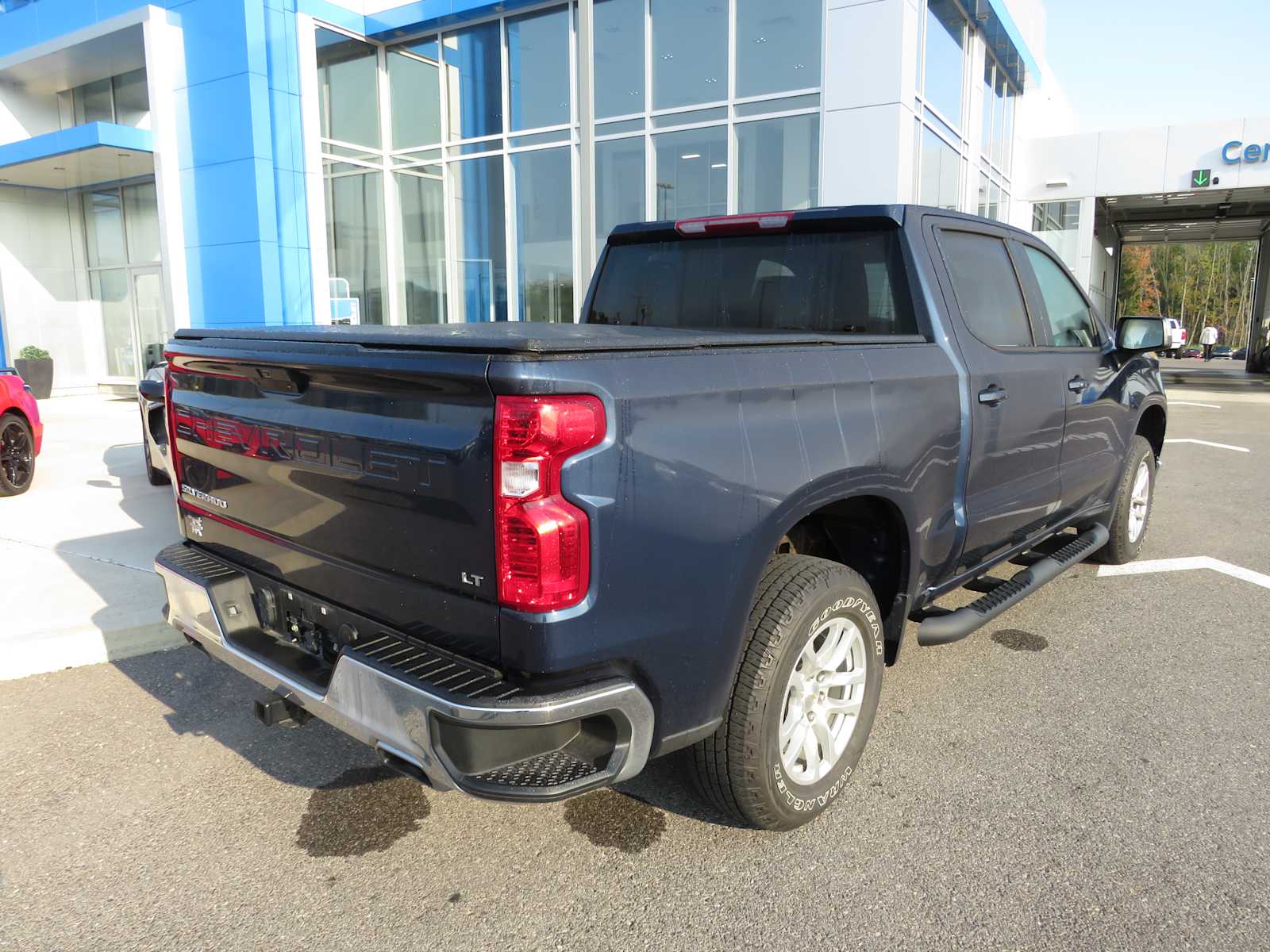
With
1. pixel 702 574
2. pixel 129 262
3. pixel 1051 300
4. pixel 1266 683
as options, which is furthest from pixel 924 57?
pixel 129 262

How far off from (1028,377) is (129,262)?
20.2 m

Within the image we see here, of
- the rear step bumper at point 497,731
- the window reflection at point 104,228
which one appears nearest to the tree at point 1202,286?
the window reflection at point 104,228

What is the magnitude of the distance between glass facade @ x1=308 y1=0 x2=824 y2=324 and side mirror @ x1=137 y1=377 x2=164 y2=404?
665 centimetres

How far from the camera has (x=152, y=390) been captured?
7.47 meters

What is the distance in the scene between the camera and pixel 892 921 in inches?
99.1

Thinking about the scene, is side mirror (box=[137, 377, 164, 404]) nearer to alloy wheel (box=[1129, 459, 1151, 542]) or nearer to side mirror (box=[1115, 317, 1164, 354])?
side mirror (box=[1115, 317, 1164, 354])

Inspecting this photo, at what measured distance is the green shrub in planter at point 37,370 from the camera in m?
18.2

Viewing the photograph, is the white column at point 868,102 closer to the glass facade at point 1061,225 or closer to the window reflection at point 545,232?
A: the window reflection at point 545,232

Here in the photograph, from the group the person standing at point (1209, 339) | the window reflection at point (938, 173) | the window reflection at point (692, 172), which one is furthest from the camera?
the person standing at point (1209, 339)

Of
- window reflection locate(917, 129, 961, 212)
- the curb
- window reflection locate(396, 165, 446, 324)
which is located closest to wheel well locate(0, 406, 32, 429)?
the curb

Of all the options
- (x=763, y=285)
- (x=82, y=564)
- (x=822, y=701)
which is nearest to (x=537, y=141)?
(x=82, y=564)

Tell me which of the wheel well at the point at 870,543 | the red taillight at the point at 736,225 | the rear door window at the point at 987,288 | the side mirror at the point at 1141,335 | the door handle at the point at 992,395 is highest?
the red taillight at the point at 736,225

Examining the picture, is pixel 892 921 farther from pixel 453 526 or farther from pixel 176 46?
pixel 176 46

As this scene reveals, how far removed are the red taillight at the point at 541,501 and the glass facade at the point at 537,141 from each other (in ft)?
37.0
